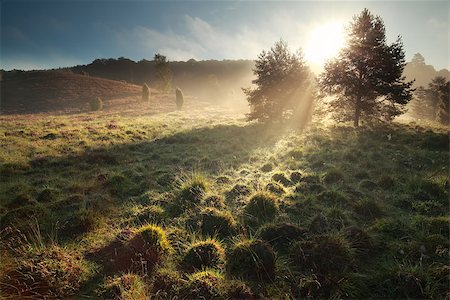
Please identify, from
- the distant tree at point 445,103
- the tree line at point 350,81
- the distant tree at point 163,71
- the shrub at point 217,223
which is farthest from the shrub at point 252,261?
the distant tree at point 163,71

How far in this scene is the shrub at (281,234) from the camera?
23.5 feet

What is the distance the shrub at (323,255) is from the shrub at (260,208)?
1.96 meters

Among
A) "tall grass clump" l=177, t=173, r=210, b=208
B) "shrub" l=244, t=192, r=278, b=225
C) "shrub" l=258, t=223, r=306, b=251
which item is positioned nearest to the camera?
"shrub" l=258, t=223, r=306, b=251

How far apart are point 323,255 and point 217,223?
306cm

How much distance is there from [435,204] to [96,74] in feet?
410

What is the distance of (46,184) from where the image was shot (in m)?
12.0

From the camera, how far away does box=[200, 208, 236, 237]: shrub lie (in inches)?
311

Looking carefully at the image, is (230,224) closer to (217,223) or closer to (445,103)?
(217,223)

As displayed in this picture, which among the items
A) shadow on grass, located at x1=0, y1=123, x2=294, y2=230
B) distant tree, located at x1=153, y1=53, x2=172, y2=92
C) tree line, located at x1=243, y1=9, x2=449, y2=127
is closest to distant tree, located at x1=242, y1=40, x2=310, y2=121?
tree line, located at x1=243, y1=9, x2=449, y2=127

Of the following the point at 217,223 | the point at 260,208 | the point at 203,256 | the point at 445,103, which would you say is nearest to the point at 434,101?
the point at 445,103

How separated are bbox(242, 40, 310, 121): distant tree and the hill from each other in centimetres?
3133

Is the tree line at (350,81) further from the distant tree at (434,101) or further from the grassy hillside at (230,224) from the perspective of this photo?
the distant tree at (434,101)

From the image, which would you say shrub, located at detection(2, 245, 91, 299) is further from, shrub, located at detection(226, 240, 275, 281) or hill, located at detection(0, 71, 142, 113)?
hill, located at detection(0, 71, 142, 113)

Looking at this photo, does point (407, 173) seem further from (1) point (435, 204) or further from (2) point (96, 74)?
(2) point (96, 74)
